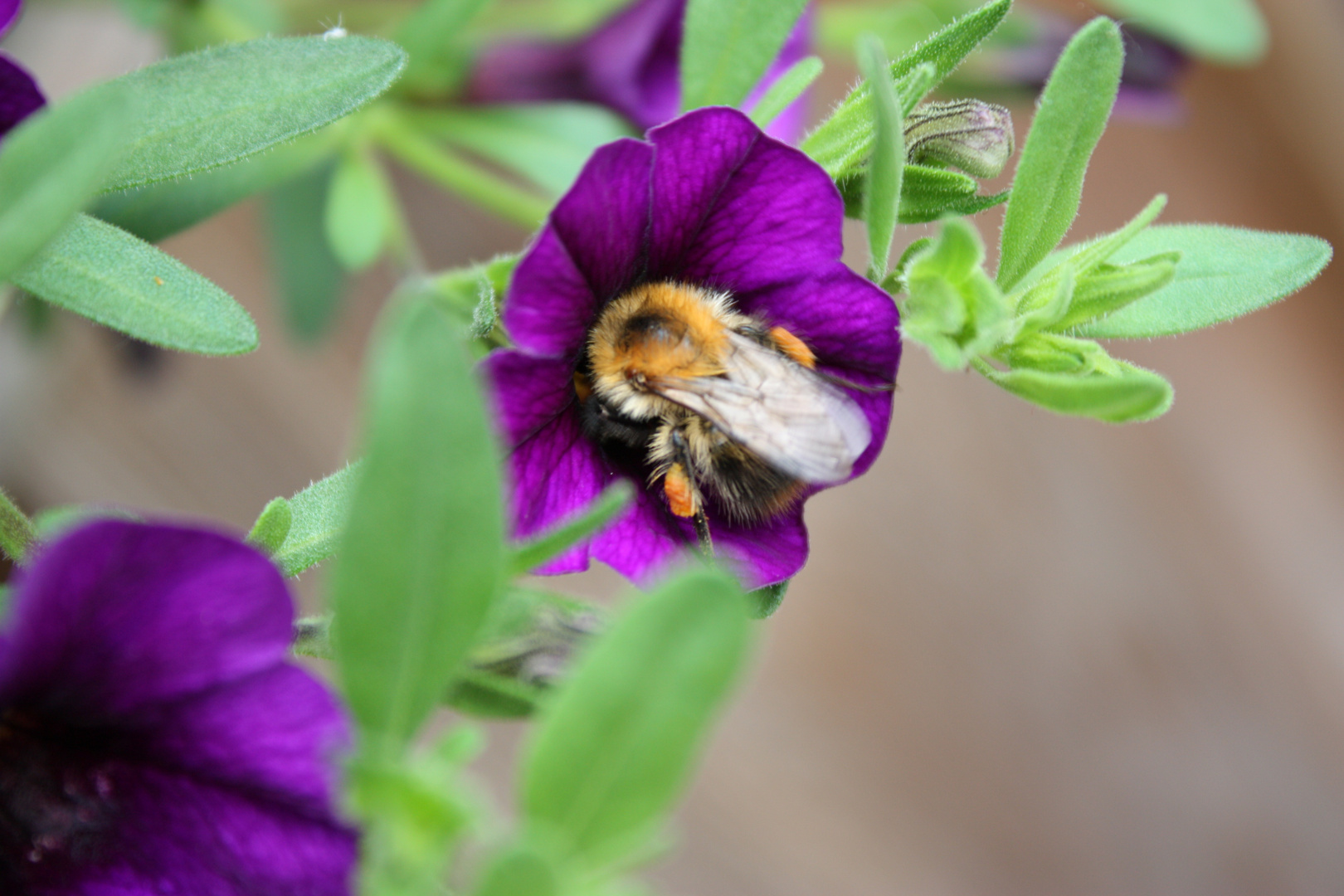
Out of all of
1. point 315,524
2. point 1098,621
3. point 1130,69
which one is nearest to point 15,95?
point 315,524

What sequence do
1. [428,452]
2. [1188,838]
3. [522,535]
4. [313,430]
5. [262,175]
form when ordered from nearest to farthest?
1. [428,452]
2. [522,535]
3. [262,175]
4. [313,430]
5. [1188,838]

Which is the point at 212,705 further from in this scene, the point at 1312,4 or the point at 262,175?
the point at 1312,4

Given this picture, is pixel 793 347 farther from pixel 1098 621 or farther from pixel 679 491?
pixel 1098 621

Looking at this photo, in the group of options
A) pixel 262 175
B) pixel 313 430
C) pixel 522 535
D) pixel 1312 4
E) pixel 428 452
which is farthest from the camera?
pixel 1312 4

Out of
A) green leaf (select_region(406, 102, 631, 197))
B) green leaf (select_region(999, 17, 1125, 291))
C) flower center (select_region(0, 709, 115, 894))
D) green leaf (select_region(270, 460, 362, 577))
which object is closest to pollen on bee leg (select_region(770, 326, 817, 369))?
green leaf (select_region(999, 17, 1125, 291))

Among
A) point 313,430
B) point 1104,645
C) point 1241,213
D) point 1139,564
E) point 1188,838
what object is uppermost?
point 1241,213

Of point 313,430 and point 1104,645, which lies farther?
point 1104,645

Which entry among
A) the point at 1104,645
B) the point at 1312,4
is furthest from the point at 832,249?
the point at 1312,4
